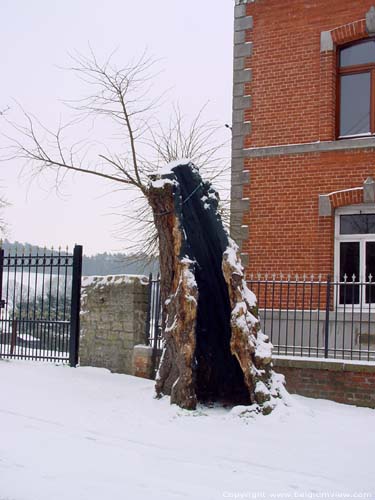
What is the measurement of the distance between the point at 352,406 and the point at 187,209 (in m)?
3.72

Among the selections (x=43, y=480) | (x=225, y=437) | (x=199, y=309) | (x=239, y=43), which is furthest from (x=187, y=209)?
(x=239, y=43)

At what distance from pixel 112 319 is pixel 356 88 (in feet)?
23.5

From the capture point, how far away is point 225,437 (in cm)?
688

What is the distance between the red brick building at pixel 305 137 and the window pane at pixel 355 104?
0.02 meters

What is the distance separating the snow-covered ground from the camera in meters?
5.05

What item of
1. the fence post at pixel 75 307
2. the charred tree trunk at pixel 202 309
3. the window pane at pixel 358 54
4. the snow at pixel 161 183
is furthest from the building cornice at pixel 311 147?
the snow at pixel 161 183

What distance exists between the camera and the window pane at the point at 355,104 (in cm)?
1309

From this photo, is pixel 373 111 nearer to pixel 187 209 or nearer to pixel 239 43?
pixel 239 43

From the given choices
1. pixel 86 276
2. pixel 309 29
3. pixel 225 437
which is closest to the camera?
pixel 225 437

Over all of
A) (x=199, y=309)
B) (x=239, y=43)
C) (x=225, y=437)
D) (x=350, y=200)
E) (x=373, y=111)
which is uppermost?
(x=239, y=43)

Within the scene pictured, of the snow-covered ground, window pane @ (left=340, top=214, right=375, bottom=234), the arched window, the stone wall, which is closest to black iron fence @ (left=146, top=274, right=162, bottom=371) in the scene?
the stone wall

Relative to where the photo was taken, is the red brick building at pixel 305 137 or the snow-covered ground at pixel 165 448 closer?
the snow-covered ground at pixel 165 448

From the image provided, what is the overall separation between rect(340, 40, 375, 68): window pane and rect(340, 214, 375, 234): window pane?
329cm

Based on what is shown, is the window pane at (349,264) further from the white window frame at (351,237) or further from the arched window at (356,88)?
the arched window at (356,88)
